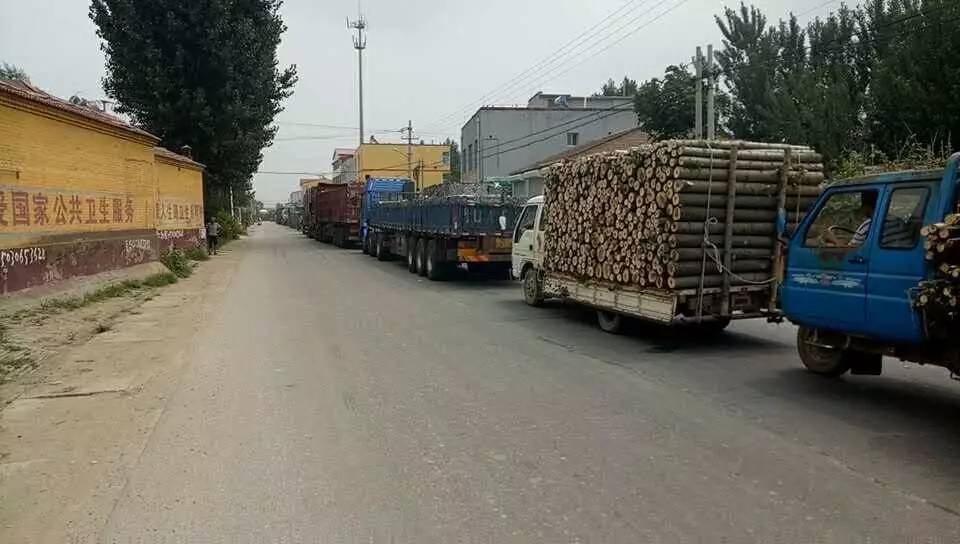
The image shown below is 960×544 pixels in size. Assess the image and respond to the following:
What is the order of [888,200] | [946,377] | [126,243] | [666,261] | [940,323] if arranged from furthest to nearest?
[126,243], [666,261], [946,377], [888,200], [940,323]

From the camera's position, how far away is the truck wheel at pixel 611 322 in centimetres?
1075

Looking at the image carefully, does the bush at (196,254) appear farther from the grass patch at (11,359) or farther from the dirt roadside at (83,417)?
the grass patch at (11,359)

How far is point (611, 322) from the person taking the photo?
1088 centimetres

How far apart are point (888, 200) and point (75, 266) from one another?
1433cm

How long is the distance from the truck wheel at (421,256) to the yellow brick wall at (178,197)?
25.5 feet

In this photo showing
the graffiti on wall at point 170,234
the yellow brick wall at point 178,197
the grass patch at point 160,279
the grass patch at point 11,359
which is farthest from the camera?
the yellow brick wall at point 178,197

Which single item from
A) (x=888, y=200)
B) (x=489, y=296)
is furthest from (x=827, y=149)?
(x=888, y=200)

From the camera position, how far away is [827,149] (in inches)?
934

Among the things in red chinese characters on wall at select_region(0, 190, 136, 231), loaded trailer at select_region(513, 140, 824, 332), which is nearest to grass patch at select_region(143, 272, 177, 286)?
red chinese characters on wall at select_region(0, 190, 136, 231)

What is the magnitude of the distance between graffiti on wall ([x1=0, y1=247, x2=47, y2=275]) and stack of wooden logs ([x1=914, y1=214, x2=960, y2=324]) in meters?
12.5

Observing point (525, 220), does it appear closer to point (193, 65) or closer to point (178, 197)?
point (178, 197)

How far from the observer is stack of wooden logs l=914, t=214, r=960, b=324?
5348mm

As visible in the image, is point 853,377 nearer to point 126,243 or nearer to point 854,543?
point 854,543

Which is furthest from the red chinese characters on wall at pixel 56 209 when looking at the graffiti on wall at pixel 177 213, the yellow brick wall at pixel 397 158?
the yellow brick wall at pixel 397 158
